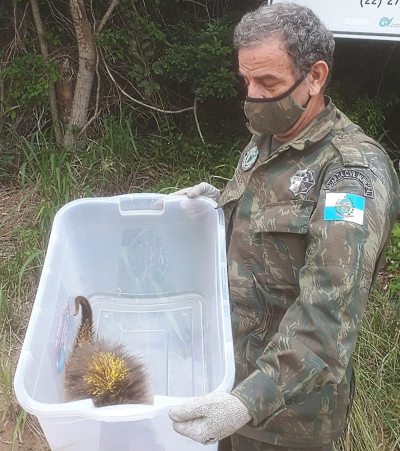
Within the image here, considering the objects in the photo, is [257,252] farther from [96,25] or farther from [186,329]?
[96,25]

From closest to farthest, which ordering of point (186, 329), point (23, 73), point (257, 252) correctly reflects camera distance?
point (257, 252) < point (186, 329) < point (23, 73)

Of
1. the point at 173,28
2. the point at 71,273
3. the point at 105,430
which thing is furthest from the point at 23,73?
the point at 105,430

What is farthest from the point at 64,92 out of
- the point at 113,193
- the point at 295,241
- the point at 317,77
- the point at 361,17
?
the point at 295,241

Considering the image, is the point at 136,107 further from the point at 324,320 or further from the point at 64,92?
the point at 324,320

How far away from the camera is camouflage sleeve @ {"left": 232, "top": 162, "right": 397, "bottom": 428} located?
1.10 meters

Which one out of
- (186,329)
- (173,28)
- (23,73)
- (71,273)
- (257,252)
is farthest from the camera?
(173,28)

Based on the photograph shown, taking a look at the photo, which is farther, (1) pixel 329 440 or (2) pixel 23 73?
(2) pixel 23 73

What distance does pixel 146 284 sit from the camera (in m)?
2.26

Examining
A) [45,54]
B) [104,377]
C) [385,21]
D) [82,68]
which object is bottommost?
[104,377]

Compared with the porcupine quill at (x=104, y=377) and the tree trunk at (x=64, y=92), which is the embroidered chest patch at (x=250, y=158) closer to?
the porcupine quill at (x=104, y=377)

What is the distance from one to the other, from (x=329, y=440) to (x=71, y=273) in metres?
1.16

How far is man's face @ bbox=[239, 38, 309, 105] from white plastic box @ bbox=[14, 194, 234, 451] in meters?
0.58

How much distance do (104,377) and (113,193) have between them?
5.96ft

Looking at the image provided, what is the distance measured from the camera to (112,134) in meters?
3.35
